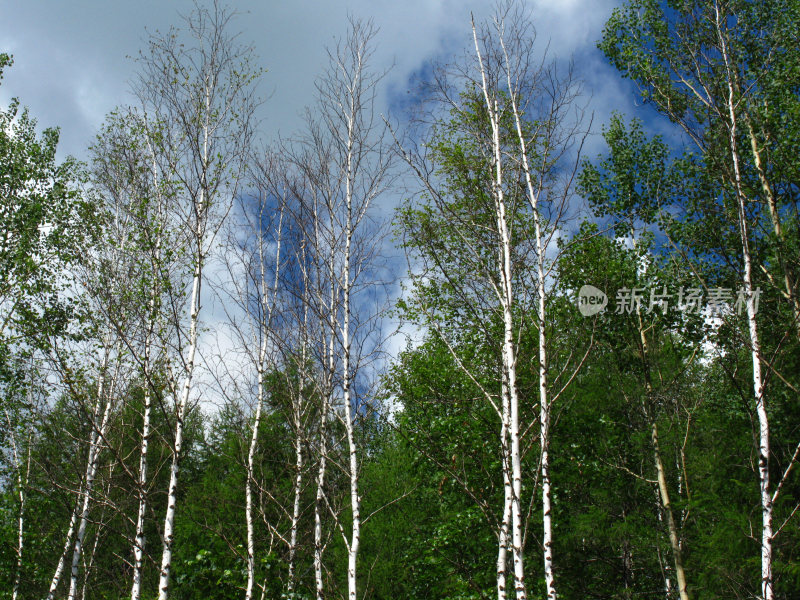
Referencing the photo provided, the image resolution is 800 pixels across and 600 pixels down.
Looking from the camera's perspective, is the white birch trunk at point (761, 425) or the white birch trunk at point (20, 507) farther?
the white birch trunk at point (20, 507)

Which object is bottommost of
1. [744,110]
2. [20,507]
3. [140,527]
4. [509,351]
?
[140,527]

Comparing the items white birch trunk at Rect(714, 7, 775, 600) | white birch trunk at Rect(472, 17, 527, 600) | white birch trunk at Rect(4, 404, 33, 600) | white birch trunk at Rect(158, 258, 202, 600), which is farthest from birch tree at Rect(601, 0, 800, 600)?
white birch trunk at Rect(4, 404, 33, 600)

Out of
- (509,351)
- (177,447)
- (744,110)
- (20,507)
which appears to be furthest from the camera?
(20,507)

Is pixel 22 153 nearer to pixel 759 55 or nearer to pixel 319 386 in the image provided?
pixel 319 386

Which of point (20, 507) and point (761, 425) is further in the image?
point (20, 507)

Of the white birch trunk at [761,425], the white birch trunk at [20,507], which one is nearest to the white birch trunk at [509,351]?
the white birch trunk at [761,425]

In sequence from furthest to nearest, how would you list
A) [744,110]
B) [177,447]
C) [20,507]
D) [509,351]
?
[20,507] < [744,110] < [177,447] < [509,351]

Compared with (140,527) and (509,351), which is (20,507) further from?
(509,351)

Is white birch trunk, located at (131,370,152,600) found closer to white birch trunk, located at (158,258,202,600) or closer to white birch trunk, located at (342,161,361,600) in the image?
white birch trunk, located at (158,258,202,600)

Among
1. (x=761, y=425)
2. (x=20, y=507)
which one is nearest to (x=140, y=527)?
(x=20, y=507)

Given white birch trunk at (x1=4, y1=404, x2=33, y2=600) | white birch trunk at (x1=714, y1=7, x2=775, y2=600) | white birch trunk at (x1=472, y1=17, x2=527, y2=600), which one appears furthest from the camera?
white birch trunk at (x1=4, y1=404, x2=33, y2=600)

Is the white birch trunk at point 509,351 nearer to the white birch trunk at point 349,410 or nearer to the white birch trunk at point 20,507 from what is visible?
the white birch trunk at point 349,410

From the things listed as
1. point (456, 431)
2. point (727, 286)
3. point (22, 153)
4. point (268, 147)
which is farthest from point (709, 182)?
point (22, 153)

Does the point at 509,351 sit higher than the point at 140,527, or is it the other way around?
the point at 509,351
